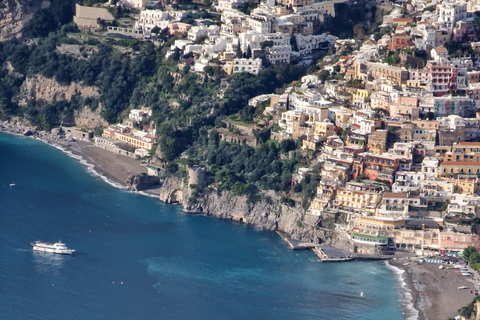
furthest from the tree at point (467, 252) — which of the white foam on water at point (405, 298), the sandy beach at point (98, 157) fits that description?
the sandy beach at point (98, 157)

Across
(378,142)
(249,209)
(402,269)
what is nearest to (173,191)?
(249,209)

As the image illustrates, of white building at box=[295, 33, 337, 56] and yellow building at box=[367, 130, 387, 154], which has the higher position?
white building at box=[295, 33, 337, 56]

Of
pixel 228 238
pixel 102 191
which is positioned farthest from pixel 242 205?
pixel 102 191

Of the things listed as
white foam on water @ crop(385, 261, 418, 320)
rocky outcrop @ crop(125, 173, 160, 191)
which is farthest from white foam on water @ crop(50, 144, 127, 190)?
white foam on water @ crop(385, 261, 418, 320)

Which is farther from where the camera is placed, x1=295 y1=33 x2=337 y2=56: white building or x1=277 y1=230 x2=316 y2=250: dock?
x1=295 y1=33 x2=337 y2=56: white building

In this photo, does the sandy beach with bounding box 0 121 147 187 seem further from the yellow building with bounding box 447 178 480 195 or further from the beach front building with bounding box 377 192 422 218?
the yellow building with bounding box 447 178 480 195

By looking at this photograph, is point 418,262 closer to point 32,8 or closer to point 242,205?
point 242,205

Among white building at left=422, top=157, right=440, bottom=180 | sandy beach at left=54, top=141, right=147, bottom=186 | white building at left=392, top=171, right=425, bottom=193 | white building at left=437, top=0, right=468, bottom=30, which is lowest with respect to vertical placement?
sandy beach at left=54, top=141, right=147, bottom=186
